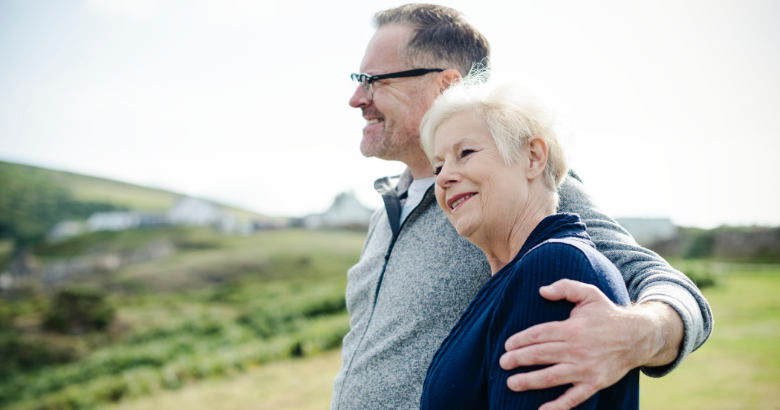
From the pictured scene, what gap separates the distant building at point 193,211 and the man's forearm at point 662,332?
39809 millimetres

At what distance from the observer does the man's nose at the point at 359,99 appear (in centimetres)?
224

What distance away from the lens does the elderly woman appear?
0.95 meters

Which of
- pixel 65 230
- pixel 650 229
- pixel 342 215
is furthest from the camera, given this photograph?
pixel 65 230

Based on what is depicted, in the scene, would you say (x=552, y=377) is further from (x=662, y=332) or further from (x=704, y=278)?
(x=704, y=278)

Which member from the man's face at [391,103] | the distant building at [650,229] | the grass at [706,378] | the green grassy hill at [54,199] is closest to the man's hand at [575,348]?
the man's face at [391,103]

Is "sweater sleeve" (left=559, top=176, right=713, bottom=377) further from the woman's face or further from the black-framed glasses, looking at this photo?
the black-framed glasses

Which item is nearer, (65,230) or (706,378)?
(706,378)

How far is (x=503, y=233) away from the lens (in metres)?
1.32

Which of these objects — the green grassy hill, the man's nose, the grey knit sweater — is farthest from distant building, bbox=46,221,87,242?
the grey knit sweater

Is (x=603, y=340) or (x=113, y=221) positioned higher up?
(x=603, y=340)

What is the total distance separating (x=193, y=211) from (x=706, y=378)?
1609 inches

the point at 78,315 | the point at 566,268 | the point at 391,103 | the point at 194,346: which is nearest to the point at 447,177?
the point at 566,268

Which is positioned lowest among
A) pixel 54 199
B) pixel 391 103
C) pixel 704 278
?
pixel 704 278

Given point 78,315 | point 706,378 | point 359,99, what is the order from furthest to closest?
1. point 78,315
2. point 706,378
3. point 359,99
